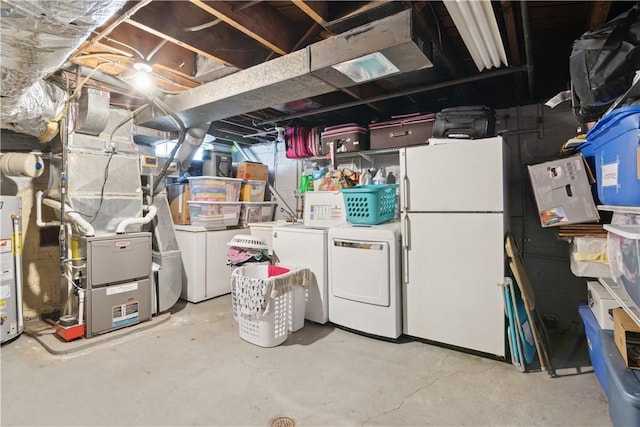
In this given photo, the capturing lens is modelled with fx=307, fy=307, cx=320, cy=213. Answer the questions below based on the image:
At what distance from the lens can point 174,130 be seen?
388 centimetres

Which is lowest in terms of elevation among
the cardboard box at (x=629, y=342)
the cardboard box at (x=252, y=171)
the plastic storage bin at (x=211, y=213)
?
the cardboard box at (x=629, y=342)

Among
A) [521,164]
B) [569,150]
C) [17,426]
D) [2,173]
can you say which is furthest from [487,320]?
[2,173]

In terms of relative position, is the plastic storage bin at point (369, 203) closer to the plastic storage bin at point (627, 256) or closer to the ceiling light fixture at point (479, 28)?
the ceiling light fixture at point (479, 28)

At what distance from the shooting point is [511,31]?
6.86ft

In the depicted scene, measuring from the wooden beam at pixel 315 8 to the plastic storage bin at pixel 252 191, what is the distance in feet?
9.29

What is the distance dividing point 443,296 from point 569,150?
1.48m

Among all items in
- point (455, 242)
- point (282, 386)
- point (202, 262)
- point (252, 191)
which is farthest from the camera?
point (252, 191)

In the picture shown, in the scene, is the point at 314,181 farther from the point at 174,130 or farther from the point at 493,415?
the point at 493,415

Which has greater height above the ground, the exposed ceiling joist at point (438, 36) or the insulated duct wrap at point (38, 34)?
the exposed ceiling joist at point (438, 36)

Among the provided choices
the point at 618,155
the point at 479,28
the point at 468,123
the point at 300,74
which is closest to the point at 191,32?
the point at 300,74

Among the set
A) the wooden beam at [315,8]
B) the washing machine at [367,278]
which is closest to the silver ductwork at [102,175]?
the washing machine at [367,278]

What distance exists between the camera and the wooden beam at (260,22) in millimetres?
1940

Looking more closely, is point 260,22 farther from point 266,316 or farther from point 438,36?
point 266,316

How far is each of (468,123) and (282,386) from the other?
2.59 metres
